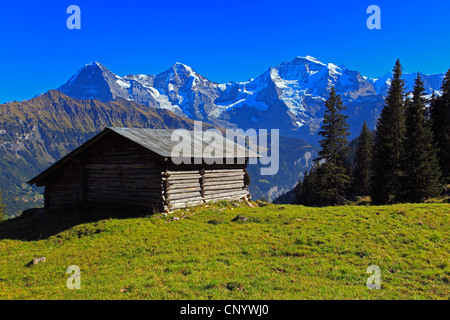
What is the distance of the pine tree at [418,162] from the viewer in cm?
3322

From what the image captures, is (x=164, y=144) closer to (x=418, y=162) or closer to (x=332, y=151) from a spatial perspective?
(x=332, y=151)

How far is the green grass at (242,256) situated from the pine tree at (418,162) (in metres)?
17.2

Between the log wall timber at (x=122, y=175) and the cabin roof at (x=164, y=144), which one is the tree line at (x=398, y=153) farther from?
the log wall timber at (x=122, y=175)

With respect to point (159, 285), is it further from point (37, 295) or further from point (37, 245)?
point (37, 245)

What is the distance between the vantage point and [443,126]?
1756 inches

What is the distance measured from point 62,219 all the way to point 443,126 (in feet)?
177

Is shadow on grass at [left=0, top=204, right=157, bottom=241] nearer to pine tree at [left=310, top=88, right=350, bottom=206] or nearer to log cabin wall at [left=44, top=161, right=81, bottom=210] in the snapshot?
log cabin wall at [left=44, top=161, right=81, bottom=210]

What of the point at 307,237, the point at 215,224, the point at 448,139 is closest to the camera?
the point at 307,237

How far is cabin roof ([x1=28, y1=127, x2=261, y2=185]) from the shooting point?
71.2 ft

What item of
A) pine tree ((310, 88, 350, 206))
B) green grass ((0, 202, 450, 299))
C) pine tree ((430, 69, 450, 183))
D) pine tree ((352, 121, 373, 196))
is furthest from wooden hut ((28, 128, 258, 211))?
pine tree ((352, 121, 373, 196))

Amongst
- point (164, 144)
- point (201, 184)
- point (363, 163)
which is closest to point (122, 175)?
point (164, 144)
